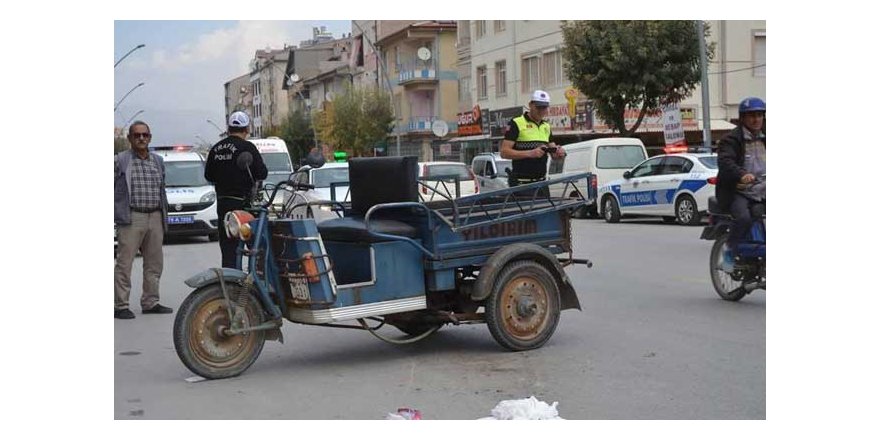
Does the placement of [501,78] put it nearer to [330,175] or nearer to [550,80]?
[550,80]

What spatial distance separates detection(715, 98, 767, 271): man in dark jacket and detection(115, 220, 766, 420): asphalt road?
2.83ft

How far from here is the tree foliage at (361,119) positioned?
66.4m

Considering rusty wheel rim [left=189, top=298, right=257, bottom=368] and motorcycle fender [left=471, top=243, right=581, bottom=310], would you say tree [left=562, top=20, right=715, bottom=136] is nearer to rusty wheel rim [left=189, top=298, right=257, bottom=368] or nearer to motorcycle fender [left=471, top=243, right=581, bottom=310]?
motorcycle fender [left=471, top=243, right=581, bottom=310]

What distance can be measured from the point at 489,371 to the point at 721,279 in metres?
3.76

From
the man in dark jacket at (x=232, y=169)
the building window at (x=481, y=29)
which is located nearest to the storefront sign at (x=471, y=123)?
the building window at (x=481, y=29)

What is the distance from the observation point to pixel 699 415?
582 cm

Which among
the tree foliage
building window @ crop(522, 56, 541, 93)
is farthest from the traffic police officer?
the tree foliage

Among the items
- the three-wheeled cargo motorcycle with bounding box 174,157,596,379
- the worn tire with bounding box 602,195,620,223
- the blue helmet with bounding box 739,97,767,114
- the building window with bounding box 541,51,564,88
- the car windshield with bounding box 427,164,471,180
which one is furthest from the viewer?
the building window with bounding box 541,51,564,88

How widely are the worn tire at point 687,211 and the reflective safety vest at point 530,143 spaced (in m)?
11.5

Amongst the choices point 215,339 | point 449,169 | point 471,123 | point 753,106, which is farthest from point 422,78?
point 215,339

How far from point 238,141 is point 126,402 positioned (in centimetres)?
283

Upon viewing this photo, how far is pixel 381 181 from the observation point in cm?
764

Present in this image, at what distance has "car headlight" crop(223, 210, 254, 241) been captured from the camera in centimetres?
699
